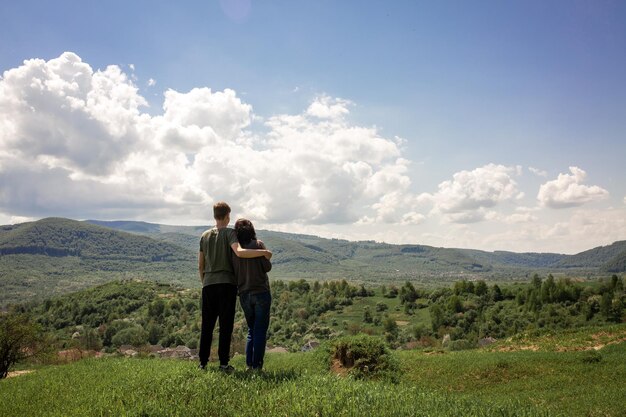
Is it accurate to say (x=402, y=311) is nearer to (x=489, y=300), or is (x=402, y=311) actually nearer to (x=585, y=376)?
(x=489, y=300)

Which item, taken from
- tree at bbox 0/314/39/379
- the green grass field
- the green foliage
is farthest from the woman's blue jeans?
tree at bbox 0/314/39/379

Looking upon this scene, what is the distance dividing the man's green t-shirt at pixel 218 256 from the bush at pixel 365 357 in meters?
6.57

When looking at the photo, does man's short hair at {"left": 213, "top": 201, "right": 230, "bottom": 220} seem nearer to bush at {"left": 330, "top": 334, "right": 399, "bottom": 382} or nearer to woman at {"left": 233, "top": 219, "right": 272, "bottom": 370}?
woman at {"left": 233, "top": 219, "right": 272, "bottom": 370}

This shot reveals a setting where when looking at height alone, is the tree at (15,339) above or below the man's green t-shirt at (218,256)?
below

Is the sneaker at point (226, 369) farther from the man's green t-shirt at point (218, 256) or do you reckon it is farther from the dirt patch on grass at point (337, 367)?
the dirt patch on grass at point (337, 367)

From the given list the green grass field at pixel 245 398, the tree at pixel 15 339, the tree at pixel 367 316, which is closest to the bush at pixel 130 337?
the tree at pixel 367 316

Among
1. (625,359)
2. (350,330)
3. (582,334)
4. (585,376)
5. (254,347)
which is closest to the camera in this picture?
(254,347)

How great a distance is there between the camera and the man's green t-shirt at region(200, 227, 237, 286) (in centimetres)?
864

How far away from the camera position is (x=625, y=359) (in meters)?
18.6

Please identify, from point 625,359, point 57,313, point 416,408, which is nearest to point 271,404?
point 416,408

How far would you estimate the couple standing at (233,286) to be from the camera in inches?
338

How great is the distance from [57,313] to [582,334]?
151m

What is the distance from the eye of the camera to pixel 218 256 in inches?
341

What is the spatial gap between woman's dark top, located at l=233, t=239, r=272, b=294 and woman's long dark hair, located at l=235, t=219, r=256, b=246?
0.27 feet
